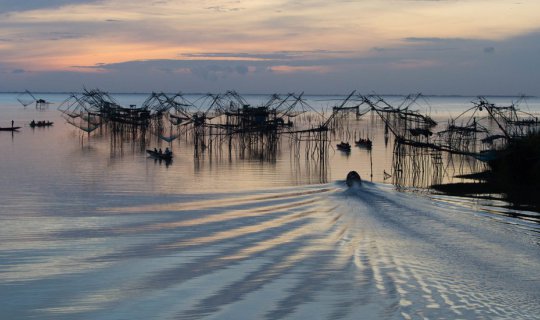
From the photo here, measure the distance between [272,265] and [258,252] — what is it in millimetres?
776

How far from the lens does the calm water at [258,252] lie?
7.61 meters

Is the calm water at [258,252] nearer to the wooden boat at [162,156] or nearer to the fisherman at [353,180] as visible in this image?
the fisherman at [353,180]

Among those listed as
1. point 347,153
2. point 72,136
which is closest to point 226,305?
point 347,153

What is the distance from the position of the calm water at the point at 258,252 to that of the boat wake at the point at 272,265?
0.03 m

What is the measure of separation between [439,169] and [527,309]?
16.4 m

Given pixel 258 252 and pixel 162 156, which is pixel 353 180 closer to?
pixel 258 252

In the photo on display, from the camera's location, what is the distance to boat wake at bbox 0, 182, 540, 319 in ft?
24.7

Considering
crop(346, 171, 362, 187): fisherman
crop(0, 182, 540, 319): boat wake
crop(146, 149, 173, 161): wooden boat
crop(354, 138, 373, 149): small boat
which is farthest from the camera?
crop(354, 138, 373, 149): small boat

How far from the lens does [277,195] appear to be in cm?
1648

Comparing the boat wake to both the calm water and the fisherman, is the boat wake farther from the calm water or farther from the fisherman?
the fisherman

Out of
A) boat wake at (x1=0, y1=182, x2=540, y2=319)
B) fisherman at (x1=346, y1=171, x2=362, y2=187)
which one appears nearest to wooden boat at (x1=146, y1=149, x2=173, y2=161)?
fisherman at (x1=346, y1=171, x2=362, y2=187)

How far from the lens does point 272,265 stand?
360 inches

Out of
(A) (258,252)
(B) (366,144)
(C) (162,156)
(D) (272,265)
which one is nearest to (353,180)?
(A) (258,252)

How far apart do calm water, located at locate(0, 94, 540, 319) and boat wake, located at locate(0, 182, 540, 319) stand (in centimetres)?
3
